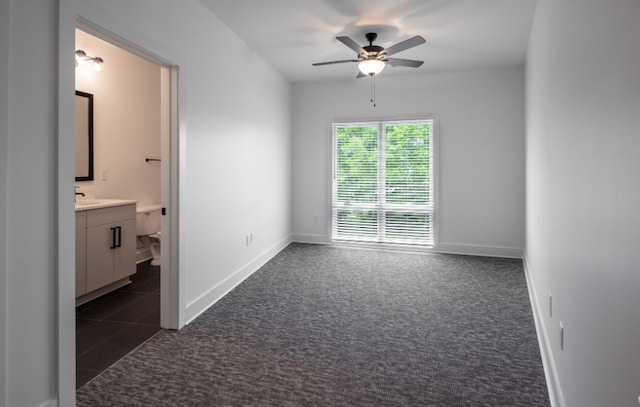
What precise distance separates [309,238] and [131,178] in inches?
105

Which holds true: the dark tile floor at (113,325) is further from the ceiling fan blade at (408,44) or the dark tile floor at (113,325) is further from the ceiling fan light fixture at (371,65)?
the ceiling fan blade at (408,44)

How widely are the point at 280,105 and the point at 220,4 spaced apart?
231 cm

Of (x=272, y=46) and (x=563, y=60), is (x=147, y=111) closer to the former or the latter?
(x=272, y=46)

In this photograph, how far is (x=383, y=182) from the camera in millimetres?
5707

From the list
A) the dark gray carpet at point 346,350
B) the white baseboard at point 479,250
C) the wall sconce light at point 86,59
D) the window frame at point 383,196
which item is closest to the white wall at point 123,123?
the wall sconce light at point 86,59

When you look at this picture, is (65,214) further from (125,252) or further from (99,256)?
(125,252)

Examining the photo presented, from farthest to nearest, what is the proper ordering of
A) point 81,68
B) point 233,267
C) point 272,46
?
point 81,68
point 272,46
point 233,267

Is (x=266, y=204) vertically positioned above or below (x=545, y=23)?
below

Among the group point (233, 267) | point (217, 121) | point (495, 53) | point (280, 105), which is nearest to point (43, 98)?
point (217, 121)

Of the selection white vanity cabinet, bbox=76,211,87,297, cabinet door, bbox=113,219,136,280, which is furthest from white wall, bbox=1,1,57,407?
cabinet door, bbox=113,219,136,280

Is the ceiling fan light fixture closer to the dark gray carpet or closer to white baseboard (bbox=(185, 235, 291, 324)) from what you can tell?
the dark gray carpet

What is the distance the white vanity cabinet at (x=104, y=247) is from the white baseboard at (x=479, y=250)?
12.9 ft

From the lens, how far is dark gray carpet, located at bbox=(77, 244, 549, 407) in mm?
2092

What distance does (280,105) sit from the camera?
18.0 ft
